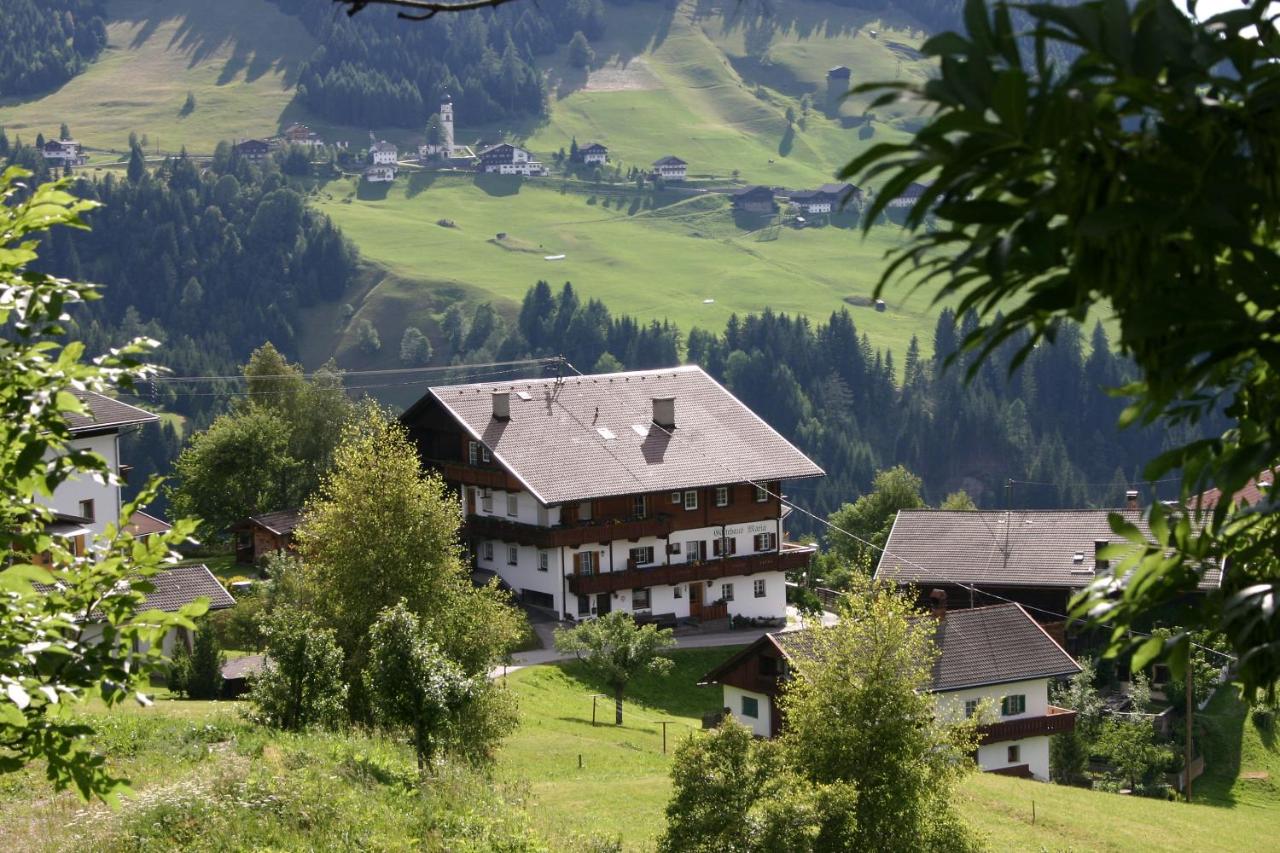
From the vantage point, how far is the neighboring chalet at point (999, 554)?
65375 millimetres

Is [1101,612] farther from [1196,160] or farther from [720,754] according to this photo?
[720,754]

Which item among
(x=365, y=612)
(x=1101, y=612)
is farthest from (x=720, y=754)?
(x=1101, y=612)

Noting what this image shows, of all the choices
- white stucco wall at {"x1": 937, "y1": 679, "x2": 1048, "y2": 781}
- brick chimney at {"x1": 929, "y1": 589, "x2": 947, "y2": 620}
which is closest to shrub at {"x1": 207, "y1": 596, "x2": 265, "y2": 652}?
white stucco wall at {"x1": 937, "y1": 679, "x2": 1048, "y2": 781}

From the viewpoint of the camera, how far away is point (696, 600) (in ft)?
213

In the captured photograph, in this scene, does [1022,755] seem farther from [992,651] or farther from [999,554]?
[999,554]

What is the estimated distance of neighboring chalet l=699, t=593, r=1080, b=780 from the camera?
162 ft

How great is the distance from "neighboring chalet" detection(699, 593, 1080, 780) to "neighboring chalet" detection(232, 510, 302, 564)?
24.7 meters

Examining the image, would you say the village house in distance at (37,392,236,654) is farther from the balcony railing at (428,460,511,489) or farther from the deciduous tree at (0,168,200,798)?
the deciduous tree at (0,168,200,798)

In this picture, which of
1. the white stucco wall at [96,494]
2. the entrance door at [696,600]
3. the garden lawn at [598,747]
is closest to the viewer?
the garden lawn at [598,747]

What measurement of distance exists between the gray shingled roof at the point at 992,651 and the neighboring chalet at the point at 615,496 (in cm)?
1289

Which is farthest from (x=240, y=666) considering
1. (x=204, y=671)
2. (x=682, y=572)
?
(x=682, y=572)

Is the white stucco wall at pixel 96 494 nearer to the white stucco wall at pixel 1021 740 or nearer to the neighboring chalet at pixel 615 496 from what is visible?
the neighboring chalet at pixel 615 496

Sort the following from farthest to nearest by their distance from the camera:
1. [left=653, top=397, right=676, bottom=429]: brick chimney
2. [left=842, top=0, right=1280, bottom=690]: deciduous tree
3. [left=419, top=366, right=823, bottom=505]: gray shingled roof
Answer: [left=653, top=397, right=676, bottom=429]: brick chimney, [left=419, top=366, right=823, bottom=505]: gray shingled roof, [left=842, top=0, right=1280, bottom=690]: deciduous tree

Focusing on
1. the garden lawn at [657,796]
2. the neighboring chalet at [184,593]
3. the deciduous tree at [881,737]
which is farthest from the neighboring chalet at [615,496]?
the deciduous tree at [881,737]
